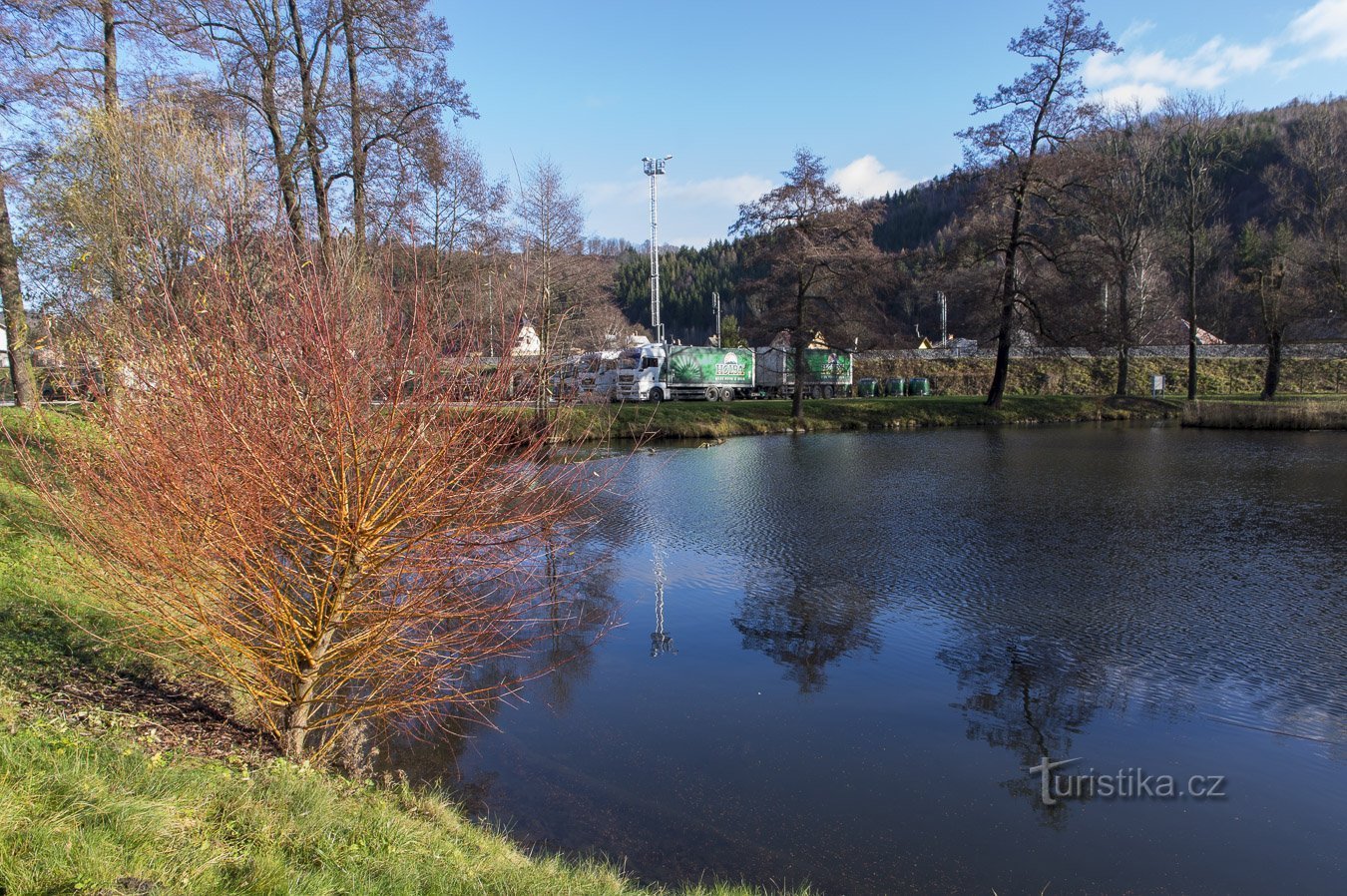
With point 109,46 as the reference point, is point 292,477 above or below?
below

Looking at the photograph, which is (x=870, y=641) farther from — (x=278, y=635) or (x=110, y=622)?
(x=110, y=622)

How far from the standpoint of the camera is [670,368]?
38.2 m

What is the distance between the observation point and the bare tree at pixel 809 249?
100 ft

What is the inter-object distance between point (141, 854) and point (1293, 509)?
17137mm

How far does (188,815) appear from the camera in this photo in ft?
12.6

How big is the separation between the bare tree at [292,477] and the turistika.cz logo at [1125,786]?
4105mm

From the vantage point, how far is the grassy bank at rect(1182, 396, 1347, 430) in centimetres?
2786

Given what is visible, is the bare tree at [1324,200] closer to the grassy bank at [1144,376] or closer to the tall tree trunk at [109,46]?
the grassy bank at [1144,376]

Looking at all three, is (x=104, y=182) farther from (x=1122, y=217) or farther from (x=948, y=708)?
(x=1122, y=217)

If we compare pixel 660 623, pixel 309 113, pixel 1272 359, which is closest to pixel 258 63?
pixel 309 113

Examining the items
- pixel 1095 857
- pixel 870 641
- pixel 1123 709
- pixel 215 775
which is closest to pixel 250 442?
pixel 215 775

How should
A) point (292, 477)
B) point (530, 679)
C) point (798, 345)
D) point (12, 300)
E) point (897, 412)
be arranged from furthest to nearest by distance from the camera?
point (897, 412) < point (798, 345) < point (12, 300) < point (530, 679) < point (292, 477)

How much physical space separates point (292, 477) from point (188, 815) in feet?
6.73

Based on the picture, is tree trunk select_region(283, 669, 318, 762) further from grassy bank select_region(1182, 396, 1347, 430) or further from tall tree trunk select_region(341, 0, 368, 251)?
grassy bank select_region(1182, 396, 1347, 430)
